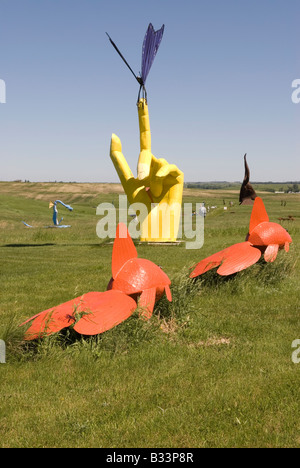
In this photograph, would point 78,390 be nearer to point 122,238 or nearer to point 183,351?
point 183,351

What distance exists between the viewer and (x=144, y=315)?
19.6 feet

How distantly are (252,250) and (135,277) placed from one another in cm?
330

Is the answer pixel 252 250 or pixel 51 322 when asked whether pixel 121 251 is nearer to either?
pixel 51 322

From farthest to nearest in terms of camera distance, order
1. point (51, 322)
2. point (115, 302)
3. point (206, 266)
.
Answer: point (206, 266) < point (115, 302) < point (51, 322)

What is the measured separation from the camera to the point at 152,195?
55.8ft

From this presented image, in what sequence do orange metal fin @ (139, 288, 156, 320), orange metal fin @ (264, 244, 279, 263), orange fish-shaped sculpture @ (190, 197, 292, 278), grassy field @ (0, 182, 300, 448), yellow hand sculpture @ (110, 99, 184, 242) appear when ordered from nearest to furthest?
grassy field @ (0, 182, 300, 448), orange metal fin @ (139, 288, 156, 320), orange fish-shaped sculpture @ (190, 197, 292, 278), orange metal fin @ (264, 244, 279, 263), yellow hand sculpture @ (110, 99, 184, 242)

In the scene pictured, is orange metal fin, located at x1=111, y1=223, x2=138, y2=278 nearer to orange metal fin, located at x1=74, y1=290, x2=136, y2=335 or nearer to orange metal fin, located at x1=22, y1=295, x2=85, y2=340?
orange metal fin, located at x1=74, y1=290, x2=136, y2=335

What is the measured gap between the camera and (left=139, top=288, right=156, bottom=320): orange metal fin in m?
6.00

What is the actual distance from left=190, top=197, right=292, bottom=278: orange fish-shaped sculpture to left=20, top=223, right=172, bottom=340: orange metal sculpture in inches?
75.9

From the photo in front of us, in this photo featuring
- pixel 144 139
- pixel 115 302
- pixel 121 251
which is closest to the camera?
pixel 115 302

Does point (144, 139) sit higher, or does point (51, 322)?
point (144, 139)

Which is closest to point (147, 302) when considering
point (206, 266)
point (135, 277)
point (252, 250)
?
point (135, 277)

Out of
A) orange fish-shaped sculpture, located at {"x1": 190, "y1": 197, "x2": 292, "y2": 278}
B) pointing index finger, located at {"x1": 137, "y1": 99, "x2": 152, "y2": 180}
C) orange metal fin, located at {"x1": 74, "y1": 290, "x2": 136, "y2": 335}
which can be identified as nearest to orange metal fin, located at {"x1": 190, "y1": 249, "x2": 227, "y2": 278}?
orange fish-shaped sculpture, located at {"x1": 190, "y1": 197, "x2": 292, "y2": 278}

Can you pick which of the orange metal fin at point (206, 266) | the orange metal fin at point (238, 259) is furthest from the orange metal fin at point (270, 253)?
the orange metal fin at point (206, 266)
